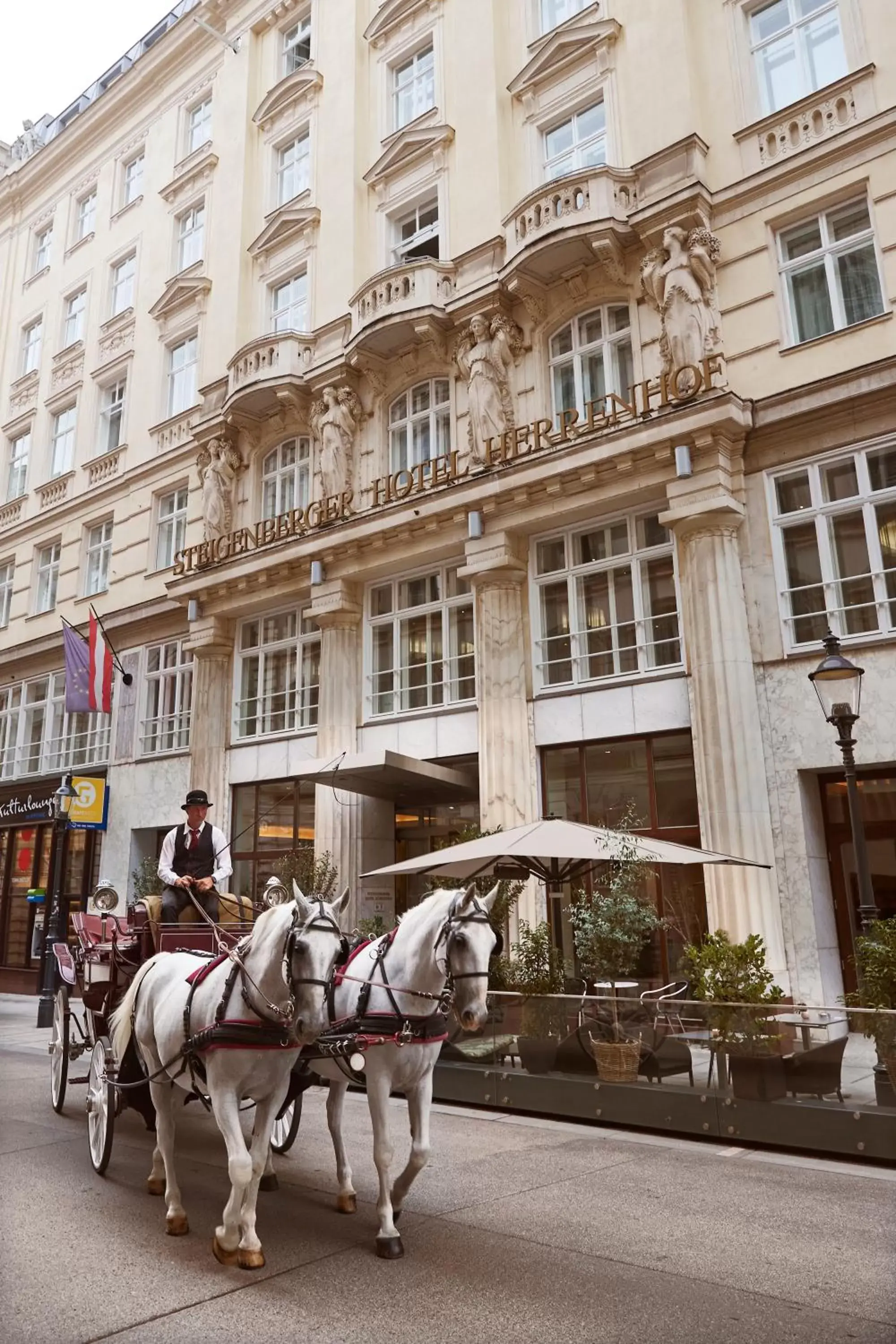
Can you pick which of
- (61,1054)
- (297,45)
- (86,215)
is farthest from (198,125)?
(61,1054)

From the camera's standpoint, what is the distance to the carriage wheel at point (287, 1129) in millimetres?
7164

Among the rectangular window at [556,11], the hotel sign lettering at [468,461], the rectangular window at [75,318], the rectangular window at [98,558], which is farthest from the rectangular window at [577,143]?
the rectangular window at [75,318]

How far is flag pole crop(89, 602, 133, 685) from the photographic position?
73.6 ft

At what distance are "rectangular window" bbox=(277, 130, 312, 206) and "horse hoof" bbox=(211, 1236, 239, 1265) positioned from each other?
24293mm

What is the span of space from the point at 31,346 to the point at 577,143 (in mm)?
22582

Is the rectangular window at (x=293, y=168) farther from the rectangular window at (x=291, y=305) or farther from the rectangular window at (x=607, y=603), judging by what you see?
the rectangular window at (x=607, y=603)

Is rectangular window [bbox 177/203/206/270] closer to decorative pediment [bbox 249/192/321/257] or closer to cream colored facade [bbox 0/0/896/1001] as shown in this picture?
cream colored facade [bbox 0/0/896/1001]

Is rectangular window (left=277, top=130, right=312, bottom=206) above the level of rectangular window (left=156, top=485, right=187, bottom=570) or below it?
above

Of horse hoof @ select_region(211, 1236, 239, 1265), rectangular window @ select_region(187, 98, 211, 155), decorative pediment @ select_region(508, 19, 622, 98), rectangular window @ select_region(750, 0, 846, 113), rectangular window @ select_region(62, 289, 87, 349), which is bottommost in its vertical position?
horse hoof @ select_region(211, 1236, 239, 1265)

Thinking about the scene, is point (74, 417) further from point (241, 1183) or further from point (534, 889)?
Answer: point (241, 1183)

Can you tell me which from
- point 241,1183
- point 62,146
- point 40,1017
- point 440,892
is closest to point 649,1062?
point 440,892

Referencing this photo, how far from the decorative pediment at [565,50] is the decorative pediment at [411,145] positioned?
1824mm

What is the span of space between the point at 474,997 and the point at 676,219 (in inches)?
586

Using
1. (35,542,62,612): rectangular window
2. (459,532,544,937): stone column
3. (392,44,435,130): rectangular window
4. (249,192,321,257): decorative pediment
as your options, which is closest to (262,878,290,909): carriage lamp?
(459,532,544,937): stone column
